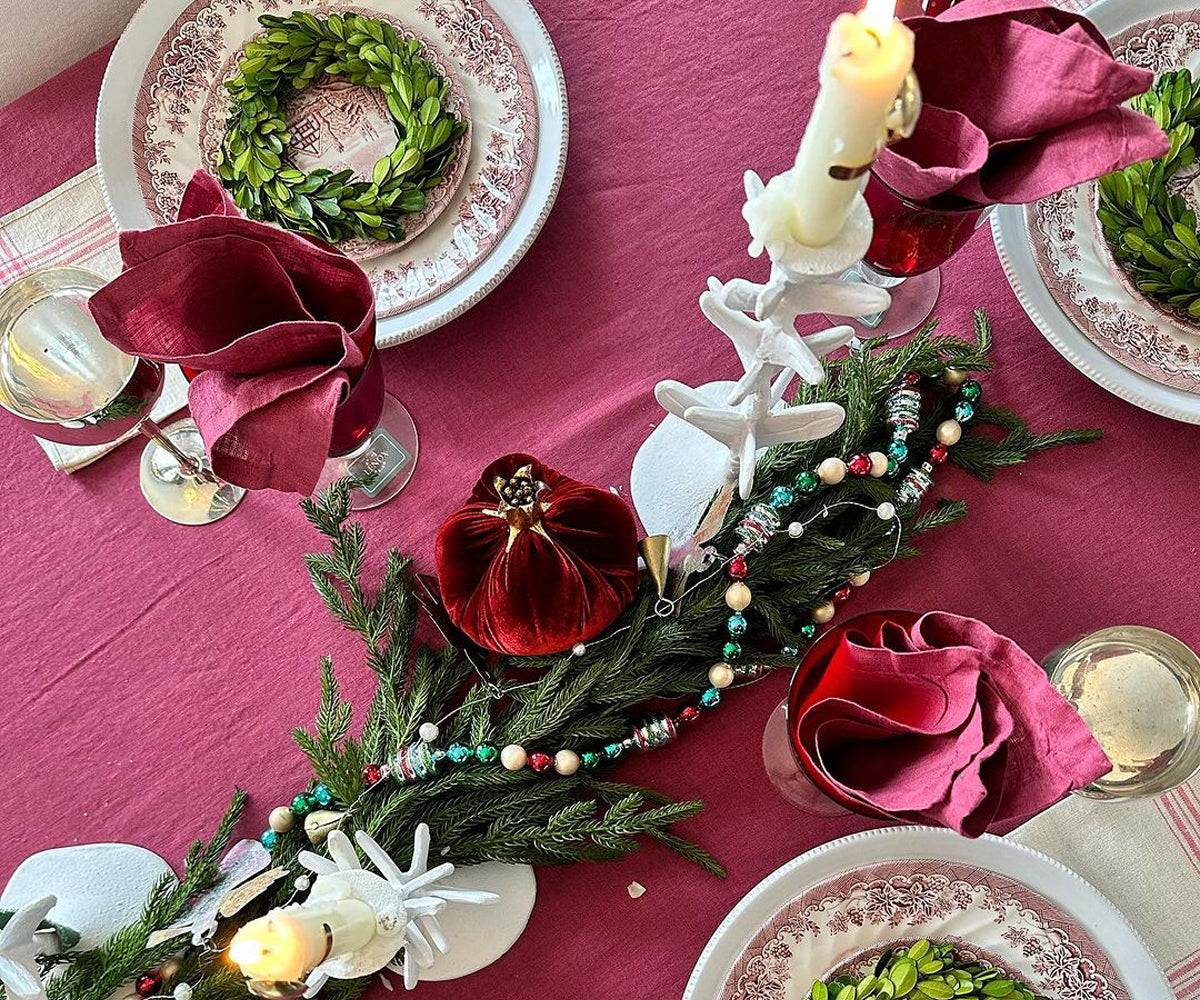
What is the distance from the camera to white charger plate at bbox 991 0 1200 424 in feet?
2.30

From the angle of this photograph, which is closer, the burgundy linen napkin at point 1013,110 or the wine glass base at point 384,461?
the burgundy linen napkin at point 1013,110

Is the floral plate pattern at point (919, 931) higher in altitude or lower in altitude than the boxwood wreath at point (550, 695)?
lower

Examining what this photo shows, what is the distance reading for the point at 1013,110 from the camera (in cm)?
57

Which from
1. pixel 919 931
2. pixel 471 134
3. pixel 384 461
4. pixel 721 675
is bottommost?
pixel 919 931

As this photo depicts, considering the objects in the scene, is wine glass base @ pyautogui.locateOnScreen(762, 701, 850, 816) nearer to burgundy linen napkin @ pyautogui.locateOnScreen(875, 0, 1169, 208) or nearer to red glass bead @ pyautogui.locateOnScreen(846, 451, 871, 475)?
red glass bead @ pyautogui.locateOnScreen(846, 451, 871, 475)

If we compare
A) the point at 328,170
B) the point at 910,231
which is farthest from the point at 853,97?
the point at 328,170

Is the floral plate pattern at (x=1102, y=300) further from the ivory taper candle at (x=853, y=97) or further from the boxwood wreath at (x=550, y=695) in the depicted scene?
the ivory taper candle at (x=853, y=97)

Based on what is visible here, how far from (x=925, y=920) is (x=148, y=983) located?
500mm

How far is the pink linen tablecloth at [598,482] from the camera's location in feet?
2.33

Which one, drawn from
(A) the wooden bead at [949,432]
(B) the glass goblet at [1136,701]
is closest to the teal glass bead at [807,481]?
(A) the wooden bead at [949,432]

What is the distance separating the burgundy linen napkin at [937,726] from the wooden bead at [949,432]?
5.6 inches

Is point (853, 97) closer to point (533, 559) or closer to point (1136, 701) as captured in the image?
point (533, 559)

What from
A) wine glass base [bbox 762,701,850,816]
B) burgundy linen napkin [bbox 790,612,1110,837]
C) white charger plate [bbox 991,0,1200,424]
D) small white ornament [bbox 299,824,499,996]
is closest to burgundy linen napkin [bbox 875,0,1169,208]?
white charger plate [bbox 991,0,1200,424]

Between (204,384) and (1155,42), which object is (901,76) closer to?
(204,384)
